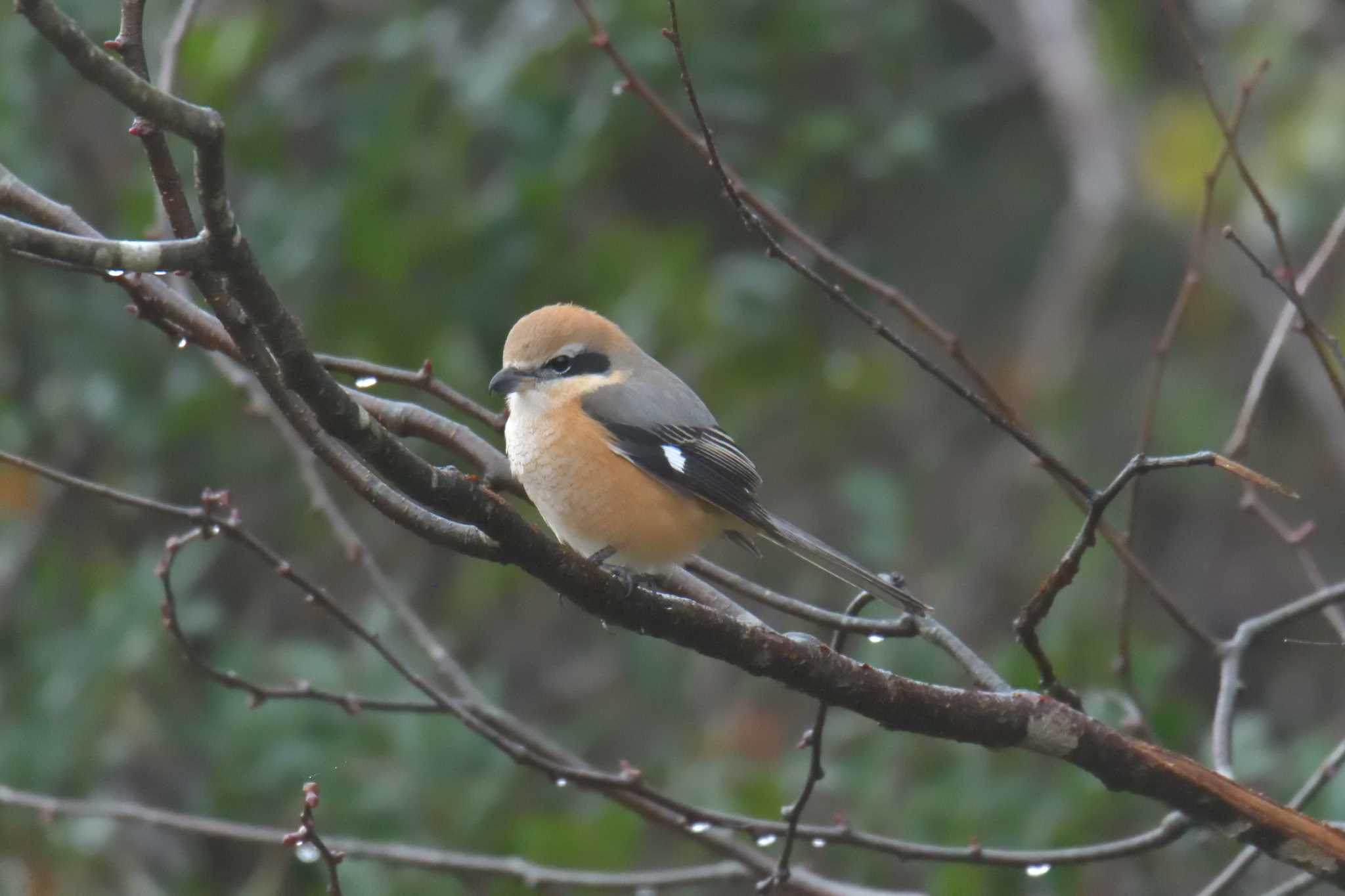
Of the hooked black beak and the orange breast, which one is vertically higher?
the hooked black beak

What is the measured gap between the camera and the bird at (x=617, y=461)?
3.46 meters

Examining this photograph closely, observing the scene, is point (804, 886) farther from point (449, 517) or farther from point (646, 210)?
point (646, 210)

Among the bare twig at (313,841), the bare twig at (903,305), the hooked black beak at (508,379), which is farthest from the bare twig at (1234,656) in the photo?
the hooked black beak at (508,379)

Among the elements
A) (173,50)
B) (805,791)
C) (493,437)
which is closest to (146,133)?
(173,50)

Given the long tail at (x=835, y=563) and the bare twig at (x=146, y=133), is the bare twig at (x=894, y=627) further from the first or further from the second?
the bare twig at (x=146, y=133)

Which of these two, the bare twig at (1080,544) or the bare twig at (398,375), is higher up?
the bare twig at (398,375)

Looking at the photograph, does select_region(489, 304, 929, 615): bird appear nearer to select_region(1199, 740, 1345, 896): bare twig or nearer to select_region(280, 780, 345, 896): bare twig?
select_region(1199, 740, 1345, 896): bare twig

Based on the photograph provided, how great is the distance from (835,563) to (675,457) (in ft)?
1.74

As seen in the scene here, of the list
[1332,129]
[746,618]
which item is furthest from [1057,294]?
[746,618]

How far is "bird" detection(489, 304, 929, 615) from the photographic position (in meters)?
3.46

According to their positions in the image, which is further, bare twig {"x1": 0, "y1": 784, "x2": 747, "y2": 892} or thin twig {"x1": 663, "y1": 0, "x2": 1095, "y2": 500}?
bare twig {"x1": 0, "y1": 784, "x2": 747, "y2": 892}

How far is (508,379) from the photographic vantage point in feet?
12.2

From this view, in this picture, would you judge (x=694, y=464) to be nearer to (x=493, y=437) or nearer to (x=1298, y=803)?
(x=493, y=437)

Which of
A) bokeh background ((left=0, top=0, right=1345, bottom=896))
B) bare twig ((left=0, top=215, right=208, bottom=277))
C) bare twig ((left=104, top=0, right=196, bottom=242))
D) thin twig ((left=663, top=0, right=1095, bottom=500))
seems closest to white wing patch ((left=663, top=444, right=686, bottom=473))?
bokeh background ((left=0, top=0, right=1345, bottom=896))
